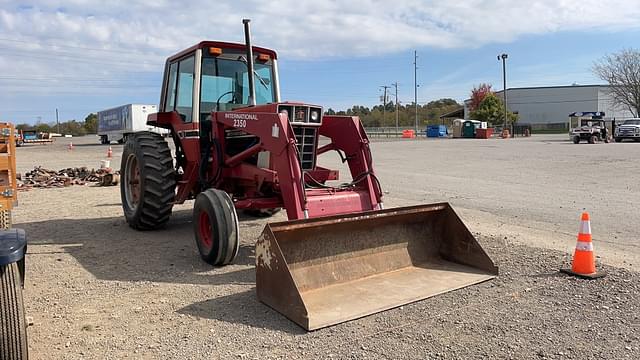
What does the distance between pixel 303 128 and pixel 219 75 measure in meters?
2.00

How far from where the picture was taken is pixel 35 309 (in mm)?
4586

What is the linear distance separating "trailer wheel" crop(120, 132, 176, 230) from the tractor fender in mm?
3710

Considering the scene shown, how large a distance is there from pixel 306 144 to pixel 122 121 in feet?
145

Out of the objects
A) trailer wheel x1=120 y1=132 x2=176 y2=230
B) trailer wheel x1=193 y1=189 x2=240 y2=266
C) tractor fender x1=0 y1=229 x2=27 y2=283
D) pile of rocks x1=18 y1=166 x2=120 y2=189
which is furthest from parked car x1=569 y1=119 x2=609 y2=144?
tractor fender x1=0 y1=229 x2=27 y2=283

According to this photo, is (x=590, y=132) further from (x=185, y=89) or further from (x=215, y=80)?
(x=185, y=89)

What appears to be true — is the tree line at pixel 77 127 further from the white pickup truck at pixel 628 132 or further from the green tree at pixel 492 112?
the white pickup truck at pixel 628 132

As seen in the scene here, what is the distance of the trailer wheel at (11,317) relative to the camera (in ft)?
10.2

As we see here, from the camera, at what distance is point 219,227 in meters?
5.43

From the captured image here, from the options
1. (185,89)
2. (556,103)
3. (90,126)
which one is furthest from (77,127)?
(185,89)

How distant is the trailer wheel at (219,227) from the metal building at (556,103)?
8174 cm

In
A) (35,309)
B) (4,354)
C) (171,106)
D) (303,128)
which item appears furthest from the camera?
(171,106)

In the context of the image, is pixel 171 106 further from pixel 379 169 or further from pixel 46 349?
pixel 379 169

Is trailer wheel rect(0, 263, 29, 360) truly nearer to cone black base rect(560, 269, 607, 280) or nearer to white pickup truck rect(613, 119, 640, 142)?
cone black base rect(560, 269, 607, 280)

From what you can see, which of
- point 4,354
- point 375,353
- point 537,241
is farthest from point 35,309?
point 537,241
